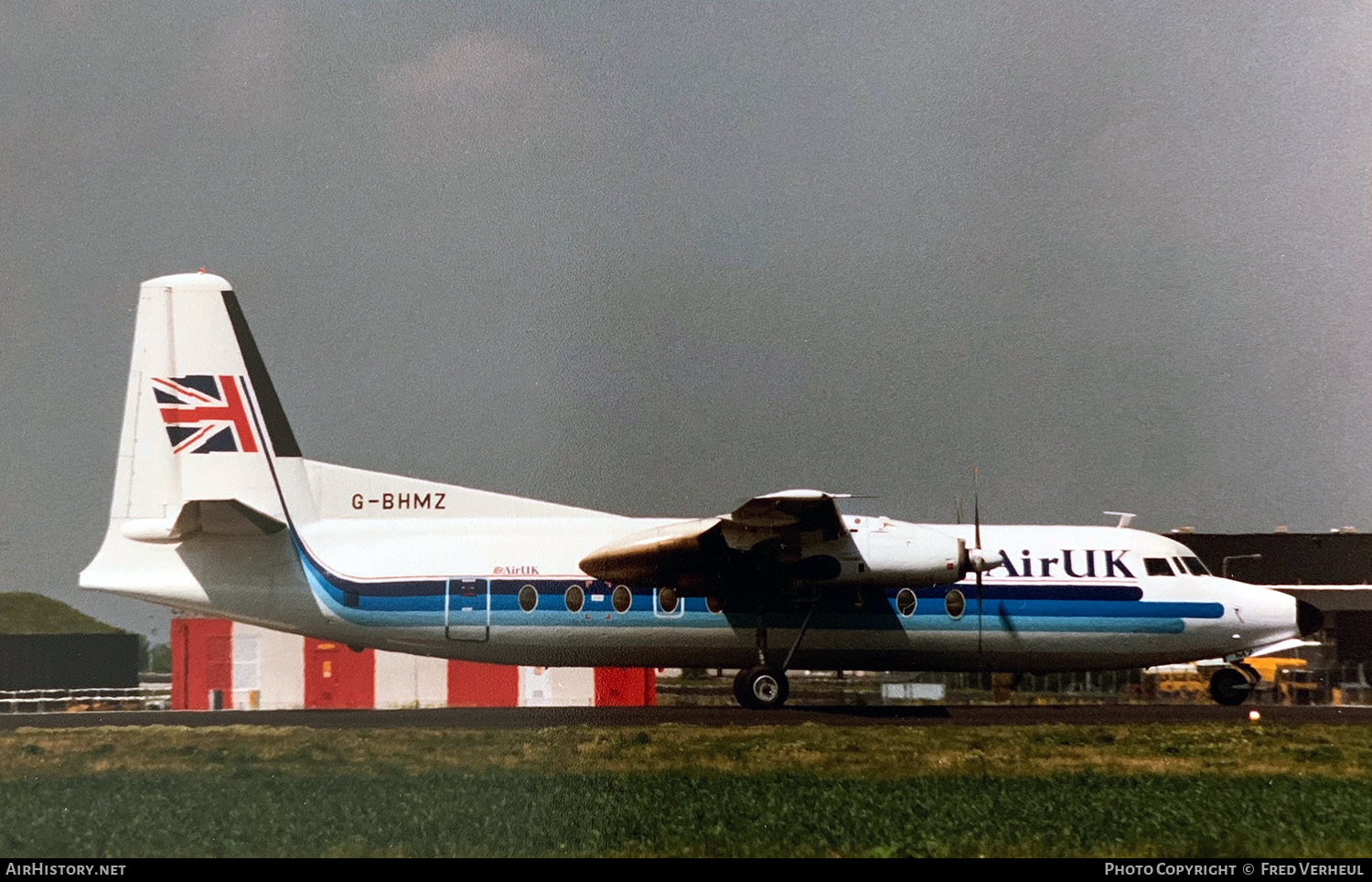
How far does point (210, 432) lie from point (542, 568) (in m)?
5.31

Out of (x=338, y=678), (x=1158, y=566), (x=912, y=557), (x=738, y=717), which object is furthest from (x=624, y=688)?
(x=1158, y=566)

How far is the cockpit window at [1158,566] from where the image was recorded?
71.8ft

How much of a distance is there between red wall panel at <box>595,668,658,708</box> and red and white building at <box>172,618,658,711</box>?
0.06ft

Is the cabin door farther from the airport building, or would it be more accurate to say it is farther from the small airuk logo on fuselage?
the airport building

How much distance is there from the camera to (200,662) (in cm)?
2992

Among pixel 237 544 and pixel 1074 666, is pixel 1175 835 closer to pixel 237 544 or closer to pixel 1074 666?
pixel 1074 666

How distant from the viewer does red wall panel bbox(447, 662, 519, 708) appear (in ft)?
94.3

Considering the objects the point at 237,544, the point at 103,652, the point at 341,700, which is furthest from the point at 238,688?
the point at 103,652

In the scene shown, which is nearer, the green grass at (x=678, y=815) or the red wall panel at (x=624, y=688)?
the green grass at (x=678, y=815)

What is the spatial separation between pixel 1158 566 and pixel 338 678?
55.1 feet

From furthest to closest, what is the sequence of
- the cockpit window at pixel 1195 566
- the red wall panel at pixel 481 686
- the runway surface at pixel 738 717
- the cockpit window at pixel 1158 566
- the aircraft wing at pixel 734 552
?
1. the red wall panel at pixel 481 686
2. the cockpit window at pixel 1195 566
3. the cockpit window at pixel 1158 566
4. the aircraft wing at pixel 734 552
5. the runway surface at pixel 738 717

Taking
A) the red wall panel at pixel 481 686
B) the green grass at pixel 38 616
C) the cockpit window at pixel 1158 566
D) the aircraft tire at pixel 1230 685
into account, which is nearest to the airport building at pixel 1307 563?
the aircraft tire at pixel 1230 685

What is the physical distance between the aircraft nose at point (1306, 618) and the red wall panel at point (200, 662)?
21.0m

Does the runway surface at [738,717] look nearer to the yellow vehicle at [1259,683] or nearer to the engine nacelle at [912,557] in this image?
the engine nacelle at [912,557]
